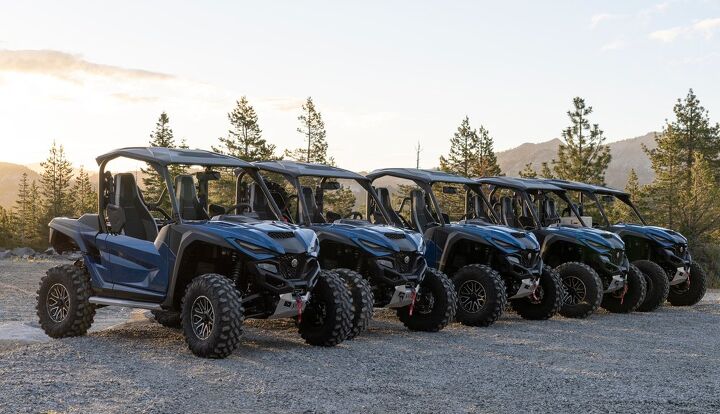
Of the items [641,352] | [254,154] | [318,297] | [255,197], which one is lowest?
[641,352]

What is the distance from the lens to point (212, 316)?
9.18 meters

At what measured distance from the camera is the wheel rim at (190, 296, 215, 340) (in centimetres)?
925

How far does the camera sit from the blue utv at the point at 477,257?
13102 mm

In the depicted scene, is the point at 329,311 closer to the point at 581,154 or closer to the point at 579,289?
the point at 579,289

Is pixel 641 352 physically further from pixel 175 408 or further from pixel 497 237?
pixel 175 408

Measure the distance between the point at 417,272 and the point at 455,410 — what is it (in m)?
4.78

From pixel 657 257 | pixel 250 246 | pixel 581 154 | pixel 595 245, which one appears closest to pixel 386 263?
pixel 250 246

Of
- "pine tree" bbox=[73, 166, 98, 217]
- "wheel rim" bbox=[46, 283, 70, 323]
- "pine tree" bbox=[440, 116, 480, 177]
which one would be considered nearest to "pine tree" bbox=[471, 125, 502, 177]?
"pine tree" bbox=[440, 116, 480, 177]

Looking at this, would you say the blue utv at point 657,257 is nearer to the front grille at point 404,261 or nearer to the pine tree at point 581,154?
the front grille at point 404,261

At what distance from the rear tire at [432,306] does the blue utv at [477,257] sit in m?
1.04

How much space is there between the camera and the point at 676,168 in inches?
2714

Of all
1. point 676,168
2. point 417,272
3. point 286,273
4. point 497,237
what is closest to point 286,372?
point 286,273

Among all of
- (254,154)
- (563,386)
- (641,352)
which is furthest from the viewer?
(254,154)

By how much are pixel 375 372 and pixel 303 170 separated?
15.6ft
